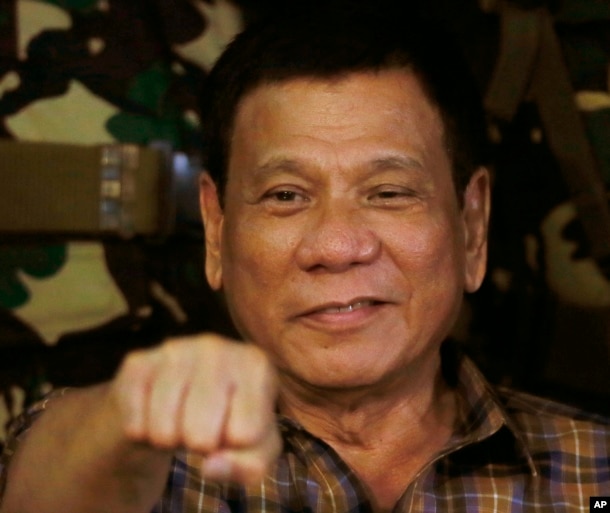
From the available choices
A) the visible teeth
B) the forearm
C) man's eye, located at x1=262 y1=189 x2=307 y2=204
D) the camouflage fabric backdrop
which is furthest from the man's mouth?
the camouflage fabric backdrop

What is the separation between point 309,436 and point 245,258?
0.23 m

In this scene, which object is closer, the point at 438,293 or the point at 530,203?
the point at 438,293

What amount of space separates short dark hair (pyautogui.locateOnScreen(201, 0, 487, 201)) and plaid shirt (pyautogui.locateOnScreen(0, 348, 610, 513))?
0.31 m

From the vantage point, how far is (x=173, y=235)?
1.48 m

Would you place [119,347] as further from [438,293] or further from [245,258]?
[438,293]

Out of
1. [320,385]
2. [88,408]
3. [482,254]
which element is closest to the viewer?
[88,408]

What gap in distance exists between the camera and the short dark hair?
1098mm

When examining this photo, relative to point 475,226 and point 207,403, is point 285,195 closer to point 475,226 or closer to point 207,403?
point 475,226

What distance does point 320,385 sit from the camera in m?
1.06

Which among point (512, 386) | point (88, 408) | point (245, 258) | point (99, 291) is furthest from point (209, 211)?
point (512, 386)

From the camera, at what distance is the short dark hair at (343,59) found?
1098mm

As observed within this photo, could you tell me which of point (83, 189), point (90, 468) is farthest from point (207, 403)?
point (83, 189)

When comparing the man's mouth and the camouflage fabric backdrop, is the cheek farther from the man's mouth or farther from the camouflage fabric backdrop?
the camouflage fabric backdrop

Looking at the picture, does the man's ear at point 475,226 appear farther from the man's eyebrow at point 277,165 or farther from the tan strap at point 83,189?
the tan strap at point 83,189
